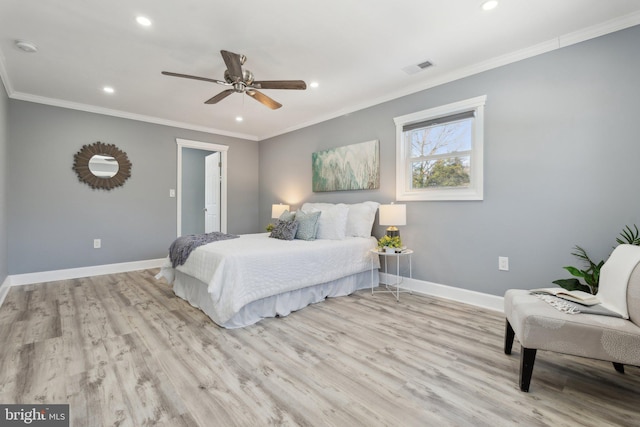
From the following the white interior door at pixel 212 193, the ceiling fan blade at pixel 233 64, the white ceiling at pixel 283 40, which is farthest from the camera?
the white interior door at pixel 212 193

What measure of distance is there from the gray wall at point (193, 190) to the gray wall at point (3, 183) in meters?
2.96

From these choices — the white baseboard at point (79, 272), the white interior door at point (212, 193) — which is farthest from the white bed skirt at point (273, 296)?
the white interior door at point (212, 193)

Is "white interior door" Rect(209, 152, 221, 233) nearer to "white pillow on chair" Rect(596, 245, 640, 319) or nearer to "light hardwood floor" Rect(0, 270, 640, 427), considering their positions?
"light hardwood floor" Rect(0, 270, 640, 427)

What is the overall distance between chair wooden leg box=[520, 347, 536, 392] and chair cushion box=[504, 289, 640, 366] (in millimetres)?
53

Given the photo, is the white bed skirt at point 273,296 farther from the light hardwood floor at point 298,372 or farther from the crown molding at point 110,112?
the crown molding at point 110,112

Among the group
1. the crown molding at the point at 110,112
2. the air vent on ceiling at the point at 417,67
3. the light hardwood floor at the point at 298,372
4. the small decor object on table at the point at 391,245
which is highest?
the air vent on ceiling at the point at 417,67

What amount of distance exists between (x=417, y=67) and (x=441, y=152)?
991 millimetres

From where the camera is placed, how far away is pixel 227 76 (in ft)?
8.81

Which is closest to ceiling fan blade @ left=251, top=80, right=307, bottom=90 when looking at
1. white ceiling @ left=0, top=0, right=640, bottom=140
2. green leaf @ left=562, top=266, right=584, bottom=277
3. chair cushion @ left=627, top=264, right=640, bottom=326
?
white ceiling @ left=0, top=0, right=640, bottom=140

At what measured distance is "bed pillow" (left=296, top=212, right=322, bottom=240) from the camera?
372cm

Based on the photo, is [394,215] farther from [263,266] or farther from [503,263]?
[263,266]

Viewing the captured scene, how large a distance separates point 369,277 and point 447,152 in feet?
6.08

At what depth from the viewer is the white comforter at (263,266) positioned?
2564 mm

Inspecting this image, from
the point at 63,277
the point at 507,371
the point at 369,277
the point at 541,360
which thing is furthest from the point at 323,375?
the point at 63,277
